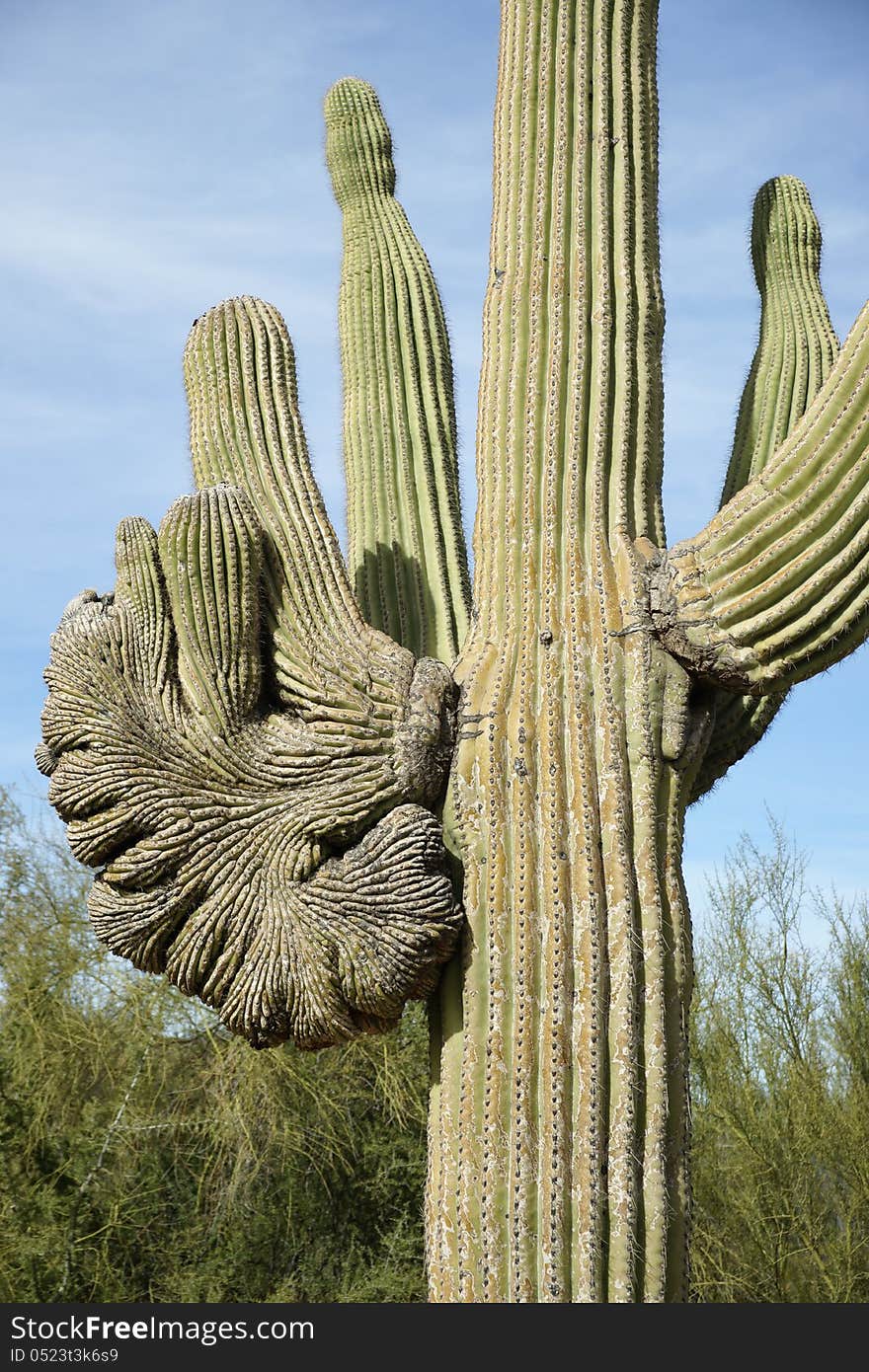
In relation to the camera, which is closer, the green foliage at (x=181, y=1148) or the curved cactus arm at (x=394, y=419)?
the curved cactus arm at (x=394, y=419)

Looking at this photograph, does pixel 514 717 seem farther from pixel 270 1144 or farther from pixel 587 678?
pixel 270 1144

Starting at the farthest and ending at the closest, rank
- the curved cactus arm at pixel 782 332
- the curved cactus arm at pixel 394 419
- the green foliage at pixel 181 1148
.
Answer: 1. the green foliage at pixel 181 1148
2. the curved cactus arm at pixel 782 332
3. the curved cactus arm at pixel 394 419

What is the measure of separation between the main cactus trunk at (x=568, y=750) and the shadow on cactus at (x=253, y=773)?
16 centimetres

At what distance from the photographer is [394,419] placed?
4.74m

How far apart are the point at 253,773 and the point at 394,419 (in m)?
1.74

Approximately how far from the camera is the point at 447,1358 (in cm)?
289

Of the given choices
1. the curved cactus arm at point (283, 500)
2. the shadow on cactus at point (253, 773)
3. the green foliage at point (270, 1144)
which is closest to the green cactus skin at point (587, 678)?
the shadow on cactus at point (253, 773)

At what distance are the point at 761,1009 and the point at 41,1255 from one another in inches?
221

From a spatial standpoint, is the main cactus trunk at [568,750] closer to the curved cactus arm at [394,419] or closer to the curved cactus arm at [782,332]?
the curved cactus arm at [394,419]

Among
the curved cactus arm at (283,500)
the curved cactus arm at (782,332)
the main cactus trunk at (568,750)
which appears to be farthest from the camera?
the curved cactus arm at (782,332)

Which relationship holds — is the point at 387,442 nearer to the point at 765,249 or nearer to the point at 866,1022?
the point at 765,249

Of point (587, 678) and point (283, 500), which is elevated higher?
point (283, 500)

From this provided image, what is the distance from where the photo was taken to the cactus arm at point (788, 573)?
10.9ft

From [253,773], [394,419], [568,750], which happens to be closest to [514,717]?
[568,750]
